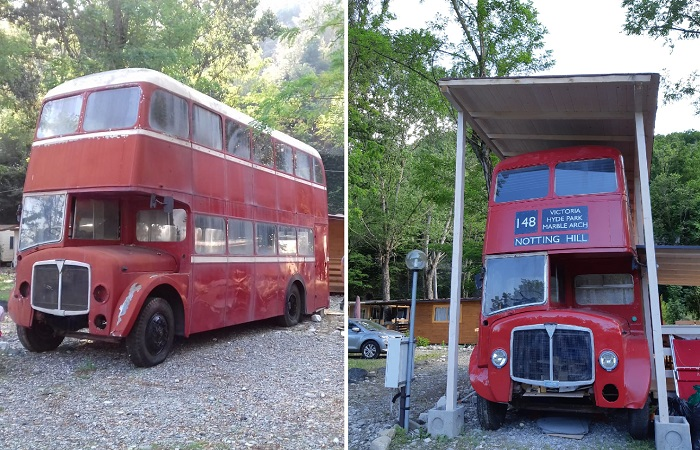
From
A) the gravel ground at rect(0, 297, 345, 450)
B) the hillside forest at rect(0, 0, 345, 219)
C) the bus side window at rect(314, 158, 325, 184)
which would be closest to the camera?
the gravel ground at rect(0, 297, 345, 450)

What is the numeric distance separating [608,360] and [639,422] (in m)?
0.45

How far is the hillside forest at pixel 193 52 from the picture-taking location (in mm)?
3479

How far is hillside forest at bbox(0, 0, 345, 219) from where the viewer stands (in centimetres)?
348

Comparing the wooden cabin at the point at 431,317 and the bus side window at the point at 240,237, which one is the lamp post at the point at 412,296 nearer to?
the bus side window at the point at 240,237

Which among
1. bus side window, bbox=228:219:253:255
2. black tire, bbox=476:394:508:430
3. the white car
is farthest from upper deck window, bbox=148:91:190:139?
the white car

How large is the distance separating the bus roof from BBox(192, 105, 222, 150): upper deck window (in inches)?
2.5

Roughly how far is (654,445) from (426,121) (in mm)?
8056

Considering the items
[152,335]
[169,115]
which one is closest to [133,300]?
[152,335]

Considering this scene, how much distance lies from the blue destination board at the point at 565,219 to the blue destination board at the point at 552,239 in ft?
0.15

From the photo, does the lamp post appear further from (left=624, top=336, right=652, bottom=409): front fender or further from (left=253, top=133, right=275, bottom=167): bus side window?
(left=624, top=336, right=652, bottom=409): front fender

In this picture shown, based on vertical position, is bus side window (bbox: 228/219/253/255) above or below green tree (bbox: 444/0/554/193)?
below

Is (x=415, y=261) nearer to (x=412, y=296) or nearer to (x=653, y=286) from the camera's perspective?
(x=412, y=296)

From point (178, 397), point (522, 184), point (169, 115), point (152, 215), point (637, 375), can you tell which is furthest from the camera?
point (522, 184)

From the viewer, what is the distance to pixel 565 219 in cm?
443
